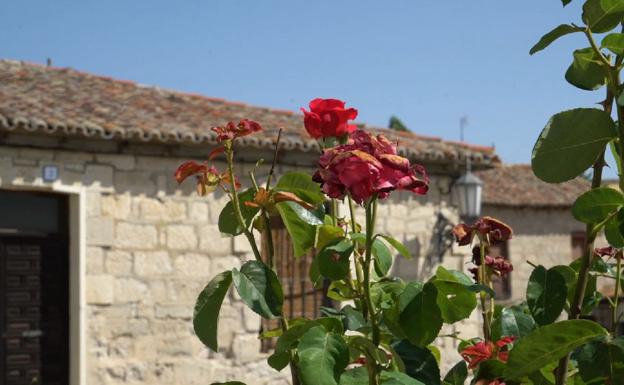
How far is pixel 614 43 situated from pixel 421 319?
464 millimetres

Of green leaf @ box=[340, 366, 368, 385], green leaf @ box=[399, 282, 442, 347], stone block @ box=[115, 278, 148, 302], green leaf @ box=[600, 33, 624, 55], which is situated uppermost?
green leaf @ box=[600, 33, 624, 55]

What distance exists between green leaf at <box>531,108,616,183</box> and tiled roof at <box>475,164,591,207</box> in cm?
1769

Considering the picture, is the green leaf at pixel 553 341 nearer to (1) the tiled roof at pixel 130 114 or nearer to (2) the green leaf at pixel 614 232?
(2) the green leaf at pixel 614 232

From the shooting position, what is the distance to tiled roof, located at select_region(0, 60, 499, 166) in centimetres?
779

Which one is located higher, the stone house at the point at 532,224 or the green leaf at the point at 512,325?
the stone house at the point at 532,224

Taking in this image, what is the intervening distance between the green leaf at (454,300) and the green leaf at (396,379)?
0.15 meters

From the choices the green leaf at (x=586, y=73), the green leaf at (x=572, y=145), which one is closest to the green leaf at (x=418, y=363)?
the green leaf at (x=572, y=145)

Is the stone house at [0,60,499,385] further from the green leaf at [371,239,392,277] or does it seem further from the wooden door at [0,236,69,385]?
the green leaf at [371,239,392,277]

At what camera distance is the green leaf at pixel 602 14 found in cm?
133

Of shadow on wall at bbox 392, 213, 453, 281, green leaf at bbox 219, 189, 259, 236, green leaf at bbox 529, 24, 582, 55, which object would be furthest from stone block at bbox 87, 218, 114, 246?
green leaf at bbox 529, 24, 582, 55

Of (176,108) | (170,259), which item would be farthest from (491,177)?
(170,259)

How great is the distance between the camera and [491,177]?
67.5ft

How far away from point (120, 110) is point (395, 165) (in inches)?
305

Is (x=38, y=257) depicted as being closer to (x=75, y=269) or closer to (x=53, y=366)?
(x=75, y=269)
